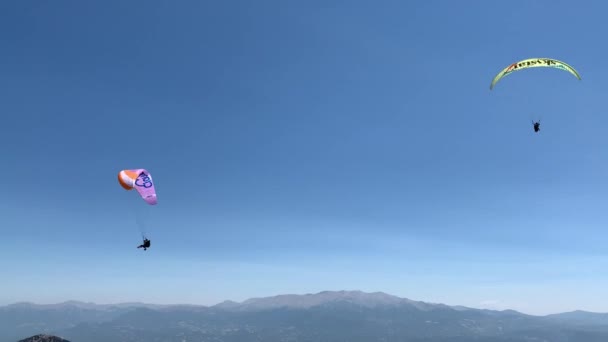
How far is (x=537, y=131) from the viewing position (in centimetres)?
6462

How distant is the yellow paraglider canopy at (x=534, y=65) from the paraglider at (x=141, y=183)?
53.3 meters

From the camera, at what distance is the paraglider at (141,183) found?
192ft

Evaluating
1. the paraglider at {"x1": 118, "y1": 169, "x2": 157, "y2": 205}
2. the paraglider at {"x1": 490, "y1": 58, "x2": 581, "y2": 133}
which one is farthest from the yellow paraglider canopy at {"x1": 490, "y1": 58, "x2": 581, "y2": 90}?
the paraglider at {"x1": 118, "y1": 169, "x2": 157, "y2": 205}

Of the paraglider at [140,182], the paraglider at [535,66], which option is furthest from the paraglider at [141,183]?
the paraglider at [535,66]

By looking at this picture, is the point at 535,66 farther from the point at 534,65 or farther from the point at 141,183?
the point at 141,183

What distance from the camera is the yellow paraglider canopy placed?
60184 mm

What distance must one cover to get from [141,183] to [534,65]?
63.9 meters

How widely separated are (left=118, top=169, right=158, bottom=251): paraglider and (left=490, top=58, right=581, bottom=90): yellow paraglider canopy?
2098 inches

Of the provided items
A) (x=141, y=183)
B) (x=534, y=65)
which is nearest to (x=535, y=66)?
(x=534, y=65)

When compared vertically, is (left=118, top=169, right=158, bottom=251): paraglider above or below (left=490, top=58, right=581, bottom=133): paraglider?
below

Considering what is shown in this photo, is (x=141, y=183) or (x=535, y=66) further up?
(x=535, y=66)

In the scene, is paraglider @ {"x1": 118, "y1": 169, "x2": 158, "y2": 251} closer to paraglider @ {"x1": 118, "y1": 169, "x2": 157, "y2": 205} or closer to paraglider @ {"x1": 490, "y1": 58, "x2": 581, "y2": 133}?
paraglider @ {"x1": 118, "y1": 169, "x2": 157, "y2": 205}

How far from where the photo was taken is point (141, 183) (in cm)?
6097

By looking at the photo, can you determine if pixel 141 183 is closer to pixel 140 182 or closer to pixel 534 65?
pixel 140 182
